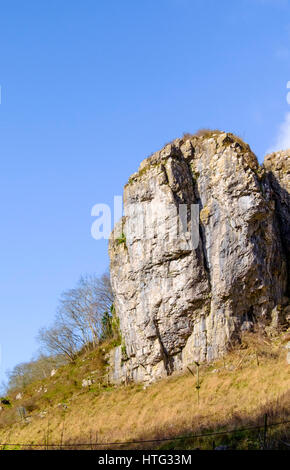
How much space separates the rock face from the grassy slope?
191 centimetres

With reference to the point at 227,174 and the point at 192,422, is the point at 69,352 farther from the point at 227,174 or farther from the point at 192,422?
the point at 192,422

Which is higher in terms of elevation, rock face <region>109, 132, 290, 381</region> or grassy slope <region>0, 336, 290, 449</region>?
rock face <region>109, 132, 290, 381</region>

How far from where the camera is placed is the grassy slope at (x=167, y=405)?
17.8 metres

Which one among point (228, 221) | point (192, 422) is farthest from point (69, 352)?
point (192, 422)

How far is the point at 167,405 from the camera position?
2419 cm

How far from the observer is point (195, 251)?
29.9m

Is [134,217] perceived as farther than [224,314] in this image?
Yes

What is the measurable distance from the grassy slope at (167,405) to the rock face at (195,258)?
1912mm

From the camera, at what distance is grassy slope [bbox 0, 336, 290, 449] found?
699 inches

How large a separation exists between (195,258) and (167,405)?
955cm

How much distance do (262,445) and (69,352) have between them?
33.3m
